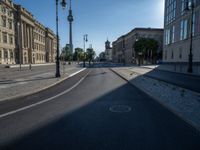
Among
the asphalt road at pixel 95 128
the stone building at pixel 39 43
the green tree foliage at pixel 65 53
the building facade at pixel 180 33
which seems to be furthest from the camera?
the stone building at pixel 39 43

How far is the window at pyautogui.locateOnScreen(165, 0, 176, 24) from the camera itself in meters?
54.0

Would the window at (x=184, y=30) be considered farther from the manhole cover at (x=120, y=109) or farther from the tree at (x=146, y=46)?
the manhole cover at (x=120, y=109)

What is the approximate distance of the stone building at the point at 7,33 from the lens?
6088cm

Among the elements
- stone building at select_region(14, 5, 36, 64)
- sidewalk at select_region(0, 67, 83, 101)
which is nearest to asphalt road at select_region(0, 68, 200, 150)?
sidewalk at select_region(0, 67, 83, 101)

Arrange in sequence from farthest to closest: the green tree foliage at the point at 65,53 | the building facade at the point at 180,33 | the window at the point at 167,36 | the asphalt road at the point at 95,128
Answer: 1. the window at the point at 167,36
2. the green tree foliage at the point at 65,53
3. the building facade at the point at 180,33
4. the asphalt road at the point at 95,128

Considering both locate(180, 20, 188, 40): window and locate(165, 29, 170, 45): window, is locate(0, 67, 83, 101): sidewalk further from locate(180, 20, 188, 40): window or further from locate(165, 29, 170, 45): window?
locate(165, 29, 170, 45): window

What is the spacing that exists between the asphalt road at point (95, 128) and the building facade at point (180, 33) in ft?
115

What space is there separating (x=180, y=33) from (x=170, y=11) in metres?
10.3

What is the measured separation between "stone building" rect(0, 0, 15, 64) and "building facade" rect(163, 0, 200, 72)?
169 feet

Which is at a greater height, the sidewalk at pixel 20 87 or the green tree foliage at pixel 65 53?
the green tree foliage at pixel 65 53

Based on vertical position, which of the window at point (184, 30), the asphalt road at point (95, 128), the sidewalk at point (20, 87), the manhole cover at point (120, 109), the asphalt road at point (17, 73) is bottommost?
the asphalt road at point (95, 128)

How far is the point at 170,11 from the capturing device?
56875 mm

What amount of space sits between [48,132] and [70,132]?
0.58m

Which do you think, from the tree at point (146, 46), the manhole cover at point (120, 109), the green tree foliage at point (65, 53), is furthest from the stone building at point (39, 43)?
the manhole cover at point (120, 109)
